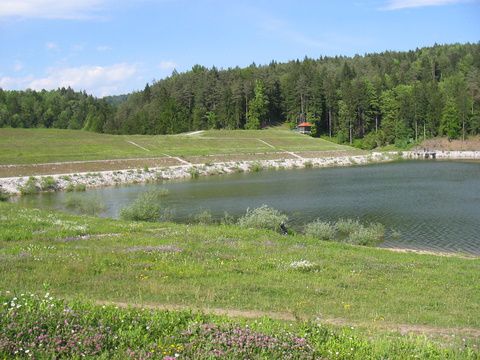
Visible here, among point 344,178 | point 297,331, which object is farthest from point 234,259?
point 344,178

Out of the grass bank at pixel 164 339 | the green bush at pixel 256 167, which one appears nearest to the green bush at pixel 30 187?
the green bush at pixel 256 167

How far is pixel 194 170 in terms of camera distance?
8644 centimetres

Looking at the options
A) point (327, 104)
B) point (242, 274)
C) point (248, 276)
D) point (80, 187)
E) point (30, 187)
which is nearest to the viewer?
point (248, 276)

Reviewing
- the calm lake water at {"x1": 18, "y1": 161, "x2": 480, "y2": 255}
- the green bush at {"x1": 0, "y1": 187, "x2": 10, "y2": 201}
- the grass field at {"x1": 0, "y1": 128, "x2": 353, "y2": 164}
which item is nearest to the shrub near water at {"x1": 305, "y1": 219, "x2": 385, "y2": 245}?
the calm lake water at {"x1": 18, "y1": 161, "x2": 480, "y2": 255}

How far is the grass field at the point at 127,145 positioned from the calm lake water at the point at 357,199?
1798 centimetres

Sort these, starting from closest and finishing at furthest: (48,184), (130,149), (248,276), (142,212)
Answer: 1. (248,276)
2. (142,212)
3. (48,184)
4. (130,149)

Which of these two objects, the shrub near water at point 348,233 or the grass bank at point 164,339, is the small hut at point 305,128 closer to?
the shrub near water at point 348,233

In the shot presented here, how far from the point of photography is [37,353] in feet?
24.2

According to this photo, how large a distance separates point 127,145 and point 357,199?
59.6 metres

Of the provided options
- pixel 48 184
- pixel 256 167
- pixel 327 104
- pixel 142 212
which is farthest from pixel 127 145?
pixel 327 104

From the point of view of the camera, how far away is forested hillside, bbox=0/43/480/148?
140 metres

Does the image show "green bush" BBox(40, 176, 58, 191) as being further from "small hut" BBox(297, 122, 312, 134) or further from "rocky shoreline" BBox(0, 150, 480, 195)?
"small hut" BBox(297, 122, 312, 134)

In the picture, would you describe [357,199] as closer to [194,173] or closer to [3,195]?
[194,173]

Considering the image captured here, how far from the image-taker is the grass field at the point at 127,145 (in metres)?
84.0
